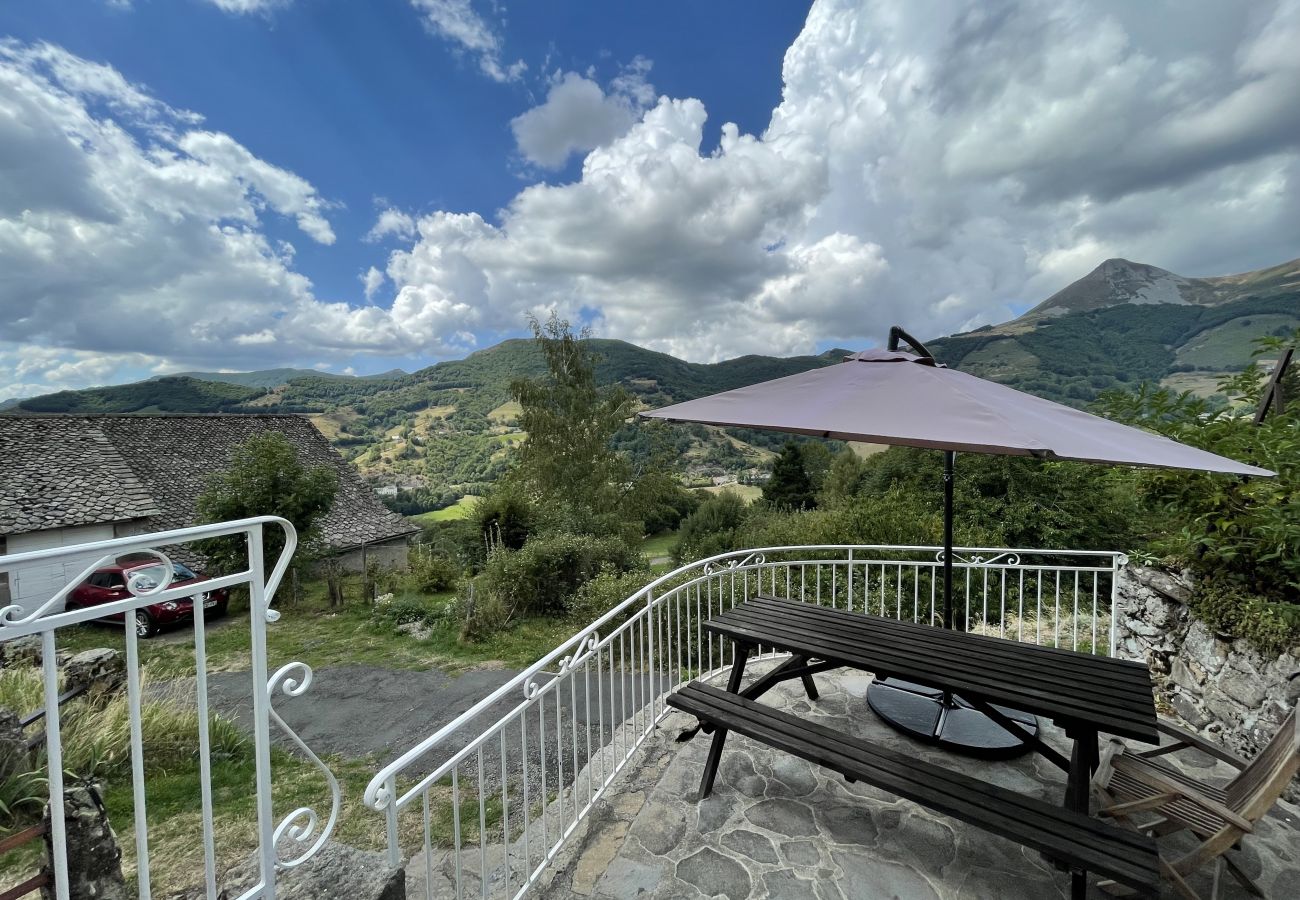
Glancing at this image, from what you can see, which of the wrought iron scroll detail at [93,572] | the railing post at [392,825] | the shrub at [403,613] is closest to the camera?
the wrought iron scroll detail at [93,572]

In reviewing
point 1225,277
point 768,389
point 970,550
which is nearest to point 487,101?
point 768,389

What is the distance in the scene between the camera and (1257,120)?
8.88 m

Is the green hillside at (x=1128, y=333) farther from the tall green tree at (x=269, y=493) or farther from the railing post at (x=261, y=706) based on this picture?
the railing post at (x=261, y=706)

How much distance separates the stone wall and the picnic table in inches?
40.8

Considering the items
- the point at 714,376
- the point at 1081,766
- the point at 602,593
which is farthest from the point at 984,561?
the point at 714,376

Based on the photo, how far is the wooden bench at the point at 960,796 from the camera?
70.0 inches

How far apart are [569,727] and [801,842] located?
10.4ft

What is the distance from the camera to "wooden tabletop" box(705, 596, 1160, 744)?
2230 millimetres

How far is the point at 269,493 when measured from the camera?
1217 centimetres

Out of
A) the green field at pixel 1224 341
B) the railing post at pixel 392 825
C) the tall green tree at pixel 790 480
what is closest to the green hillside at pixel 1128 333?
the green field at pixel 1224 341

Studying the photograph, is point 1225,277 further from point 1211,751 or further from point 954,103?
point 1211,751

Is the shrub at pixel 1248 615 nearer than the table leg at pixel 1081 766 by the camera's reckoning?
No

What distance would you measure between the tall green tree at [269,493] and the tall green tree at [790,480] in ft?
67.8

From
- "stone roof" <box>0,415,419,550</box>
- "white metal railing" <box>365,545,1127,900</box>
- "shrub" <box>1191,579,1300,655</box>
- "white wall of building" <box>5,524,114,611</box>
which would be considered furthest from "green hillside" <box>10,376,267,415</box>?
"shrub" <box>1191,579,1300,655</box>
